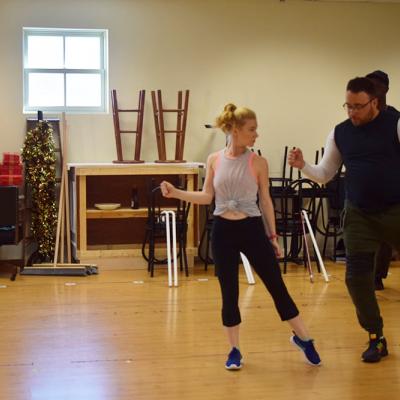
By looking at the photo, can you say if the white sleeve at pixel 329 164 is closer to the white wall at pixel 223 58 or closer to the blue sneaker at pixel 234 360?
the blue sneaker at pixel 234 360

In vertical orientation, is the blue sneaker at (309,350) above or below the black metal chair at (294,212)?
below

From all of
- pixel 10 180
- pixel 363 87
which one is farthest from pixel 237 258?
pixel 10 180

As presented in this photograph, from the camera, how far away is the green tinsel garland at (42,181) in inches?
272

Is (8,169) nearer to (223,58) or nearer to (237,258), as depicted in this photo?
(223,58)

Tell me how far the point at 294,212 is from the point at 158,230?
1.43 m

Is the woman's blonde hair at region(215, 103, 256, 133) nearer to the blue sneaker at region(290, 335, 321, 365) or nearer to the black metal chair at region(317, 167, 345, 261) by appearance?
the blue sneaker at region(290, 335, 321, 365)

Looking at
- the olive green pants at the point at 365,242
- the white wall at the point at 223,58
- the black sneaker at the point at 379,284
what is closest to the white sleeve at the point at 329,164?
the olive green pants at the point at 365,242

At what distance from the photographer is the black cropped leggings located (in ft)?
11.6

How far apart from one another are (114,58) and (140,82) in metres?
0.37

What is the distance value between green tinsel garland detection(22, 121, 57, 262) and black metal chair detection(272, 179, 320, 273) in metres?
2.30

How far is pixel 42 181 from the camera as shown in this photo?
22.7ft

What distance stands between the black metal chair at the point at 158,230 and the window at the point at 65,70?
4.47ft

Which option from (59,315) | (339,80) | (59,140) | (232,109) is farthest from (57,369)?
(339,80)

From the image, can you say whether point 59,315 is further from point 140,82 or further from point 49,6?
point 49,6
